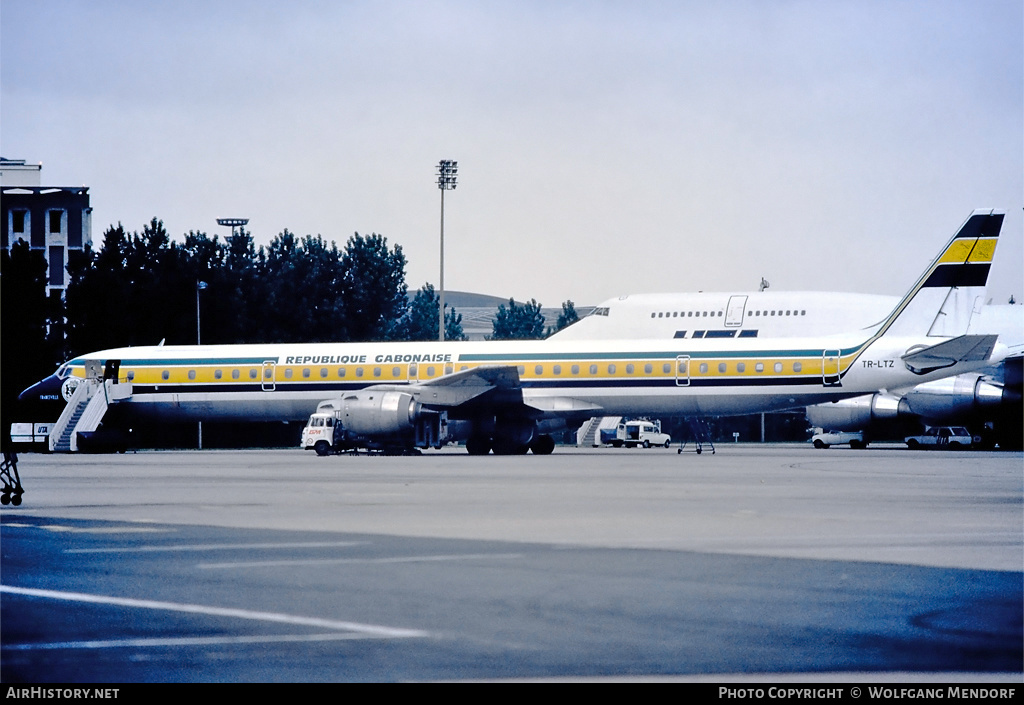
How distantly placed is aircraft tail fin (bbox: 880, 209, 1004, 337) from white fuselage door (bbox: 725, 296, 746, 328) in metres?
43.3

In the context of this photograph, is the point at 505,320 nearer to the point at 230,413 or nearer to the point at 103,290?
the point at 103,290

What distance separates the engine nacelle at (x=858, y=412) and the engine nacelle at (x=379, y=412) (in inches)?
966

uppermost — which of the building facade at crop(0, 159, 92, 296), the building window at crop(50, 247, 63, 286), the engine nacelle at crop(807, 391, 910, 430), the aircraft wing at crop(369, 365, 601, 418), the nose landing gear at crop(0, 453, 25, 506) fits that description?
the building facade at crop(0, 159, 92, 296)

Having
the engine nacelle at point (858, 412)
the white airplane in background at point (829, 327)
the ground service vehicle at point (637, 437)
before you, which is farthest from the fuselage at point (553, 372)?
the ground service vehicle at point (637, 437)

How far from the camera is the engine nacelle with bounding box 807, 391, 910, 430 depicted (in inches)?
2473

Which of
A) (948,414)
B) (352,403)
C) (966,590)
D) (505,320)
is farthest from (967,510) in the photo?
(505,320)

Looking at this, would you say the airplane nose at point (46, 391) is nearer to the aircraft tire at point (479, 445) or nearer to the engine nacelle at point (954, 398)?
the aircraft tire at point (479, 445)

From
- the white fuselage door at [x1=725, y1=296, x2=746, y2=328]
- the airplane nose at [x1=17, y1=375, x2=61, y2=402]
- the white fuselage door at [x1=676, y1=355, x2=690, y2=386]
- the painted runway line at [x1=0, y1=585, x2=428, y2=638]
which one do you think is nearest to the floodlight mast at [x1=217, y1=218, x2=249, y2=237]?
the white fuselage door at [x1=725, y1=296, x2=746, y2=328]

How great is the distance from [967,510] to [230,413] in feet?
119

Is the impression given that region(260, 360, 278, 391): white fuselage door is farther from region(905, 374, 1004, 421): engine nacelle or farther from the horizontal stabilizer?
region(905, 374, 1004, 421): engine nacelle

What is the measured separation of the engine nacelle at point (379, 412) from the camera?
46000 mm

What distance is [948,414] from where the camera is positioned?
62812 mm

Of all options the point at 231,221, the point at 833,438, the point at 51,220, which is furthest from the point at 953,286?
the point at 51,220
